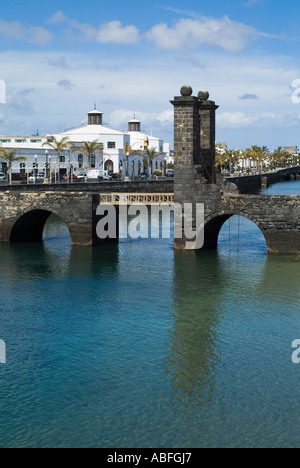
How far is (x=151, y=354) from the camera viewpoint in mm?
19250

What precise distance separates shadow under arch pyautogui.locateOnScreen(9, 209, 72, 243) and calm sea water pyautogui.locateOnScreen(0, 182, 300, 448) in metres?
7.16

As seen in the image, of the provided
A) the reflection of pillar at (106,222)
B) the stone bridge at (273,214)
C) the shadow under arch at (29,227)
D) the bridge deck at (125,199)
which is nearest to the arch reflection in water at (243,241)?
the stone bridge at (273,214)

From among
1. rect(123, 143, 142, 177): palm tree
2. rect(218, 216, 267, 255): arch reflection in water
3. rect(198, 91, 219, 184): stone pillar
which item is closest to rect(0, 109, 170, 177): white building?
rect(123, 143, 142, 177): palm tree

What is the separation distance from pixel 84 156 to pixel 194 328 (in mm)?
72755

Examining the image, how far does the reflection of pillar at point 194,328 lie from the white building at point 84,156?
4783 cm

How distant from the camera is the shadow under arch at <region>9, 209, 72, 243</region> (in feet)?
131

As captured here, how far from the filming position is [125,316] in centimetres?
2325

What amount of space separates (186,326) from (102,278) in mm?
8758

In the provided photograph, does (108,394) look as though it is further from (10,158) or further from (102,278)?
(10,158)

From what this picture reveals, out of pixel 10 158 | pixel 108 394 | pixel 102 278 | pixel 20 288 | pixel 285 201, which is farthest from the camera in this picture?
pixel 10 158

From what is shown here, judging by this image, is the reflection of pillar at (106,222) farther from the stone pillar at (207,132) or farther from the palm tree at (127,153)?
the palm tree at (127,153)

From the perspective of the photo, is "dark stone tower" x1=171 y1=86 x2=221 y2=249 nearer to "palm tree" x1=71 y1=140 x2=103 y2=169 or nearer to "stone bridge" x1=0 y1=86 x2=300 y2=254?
"stone bridge" x1=0 y1=86 x2=300 y2=254

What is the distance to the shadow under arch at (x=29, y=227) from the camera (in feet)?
131
